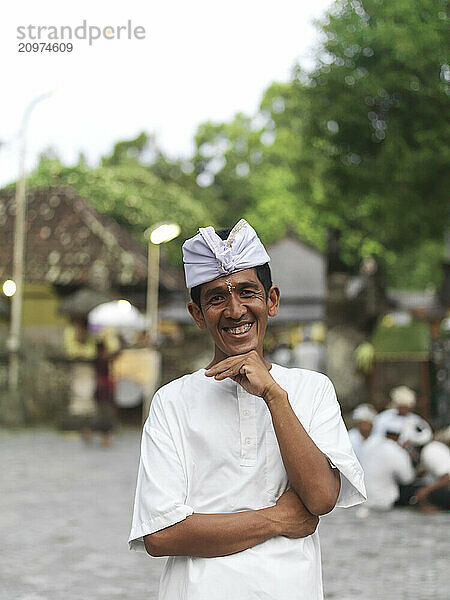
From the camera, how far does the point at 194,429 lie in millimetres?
2176

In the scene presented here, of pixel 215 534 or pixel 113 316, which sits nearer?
pixel 215 534

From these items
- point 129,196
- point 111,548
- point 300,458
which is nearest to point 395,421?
point 111,548

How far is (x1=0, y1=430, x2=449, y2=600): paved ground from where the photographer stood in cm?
616

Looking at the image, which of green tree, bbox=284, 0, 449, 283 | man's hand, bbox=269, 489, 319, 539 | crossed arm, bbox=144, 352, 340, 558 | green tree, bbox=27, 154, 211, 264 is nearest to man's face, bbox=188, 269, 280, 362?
crossed arm, bbox=144, 352, 340, 558

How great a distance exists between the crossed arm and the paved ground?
161 inches

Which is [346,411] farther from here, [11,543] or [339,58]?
[11,543]

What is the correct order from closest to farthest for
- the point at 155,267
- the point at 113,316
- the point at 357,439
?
the point at 357,439 → the point at 155,267 → the point at 113,316

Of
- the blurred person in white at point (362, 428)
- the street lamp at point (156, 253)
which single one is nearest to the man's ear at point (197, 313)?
the blurred person in white at point (362, 428)

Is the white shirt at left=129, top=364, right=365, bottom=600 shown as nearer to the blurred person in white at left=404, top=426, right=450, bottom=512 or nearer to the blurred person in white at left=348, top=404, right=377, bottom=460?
the blurred person in white at left=404, top=426, right=450, bottom=512

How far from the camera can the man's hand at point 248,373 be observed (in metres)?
2.07

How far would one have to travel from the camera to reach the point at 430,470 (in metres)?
8.62

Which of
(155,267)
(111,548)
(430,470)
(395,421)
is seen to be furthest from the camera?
(155,267)

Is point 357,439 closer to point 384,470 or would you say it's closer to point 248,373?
point 384,470

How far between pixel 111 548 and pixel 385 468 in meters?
2.75
